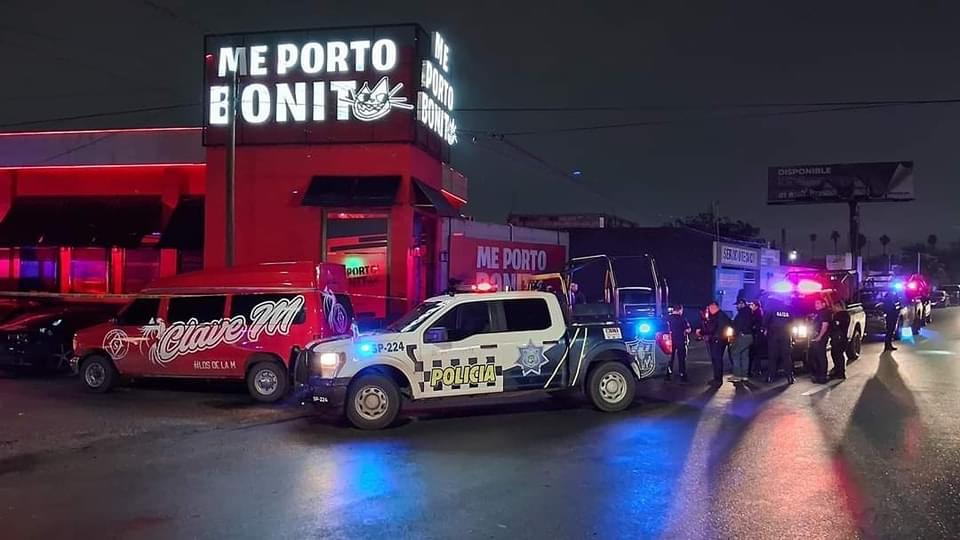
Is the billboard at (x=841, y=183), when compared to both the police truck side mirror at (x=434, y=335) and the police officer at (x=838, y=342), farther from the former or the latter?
the police truck side mirror at (x=434, y=335)

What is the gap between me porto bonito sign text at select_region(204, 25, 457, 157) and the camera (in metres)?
19.8

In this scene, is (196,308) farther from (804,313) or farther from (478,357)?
(804,313)

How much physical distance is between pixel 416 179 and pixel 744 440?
42.6 feet

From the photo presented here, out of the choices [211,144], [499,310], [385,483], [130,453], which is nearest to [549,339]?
[499,310]

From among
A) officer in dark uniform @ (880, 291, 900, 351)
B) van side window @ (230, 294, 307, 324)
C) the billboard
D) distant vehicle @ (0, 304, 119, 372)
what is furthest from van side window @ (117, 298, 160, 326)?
the billboard

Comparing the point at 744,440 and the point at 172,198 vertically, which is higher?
the point at 172,198

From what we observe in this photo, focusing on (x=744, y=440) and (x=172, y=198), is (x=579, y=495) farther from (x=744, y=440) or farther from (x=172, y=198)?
(x=172, y=198)

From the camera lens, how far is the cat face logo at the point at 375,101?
19.8 m

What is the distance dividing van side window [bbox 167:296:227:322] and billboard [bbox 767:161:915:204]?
52.0 metres

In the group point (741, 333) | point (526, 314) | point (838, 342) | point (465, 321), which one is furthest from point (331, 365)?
point (838, 342)

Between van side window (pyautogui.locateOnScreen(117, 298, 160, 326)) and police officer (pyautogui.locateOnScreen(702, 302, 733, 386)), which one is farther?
police officer (pyautogui.locateOnScreen(702, 302, 733, 386))

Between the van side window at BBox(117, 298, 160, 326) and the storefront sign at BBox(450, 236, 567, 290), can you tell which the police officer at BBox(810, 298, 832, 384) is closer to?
the storefront sign at BBox(450, 236, 567, 290)

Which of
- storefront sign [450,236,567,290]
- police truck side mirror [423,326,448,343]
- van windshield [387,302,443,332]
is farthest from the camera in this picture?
storefront sign [450,236,567,290]

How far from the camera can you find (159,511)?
630 centimetres
